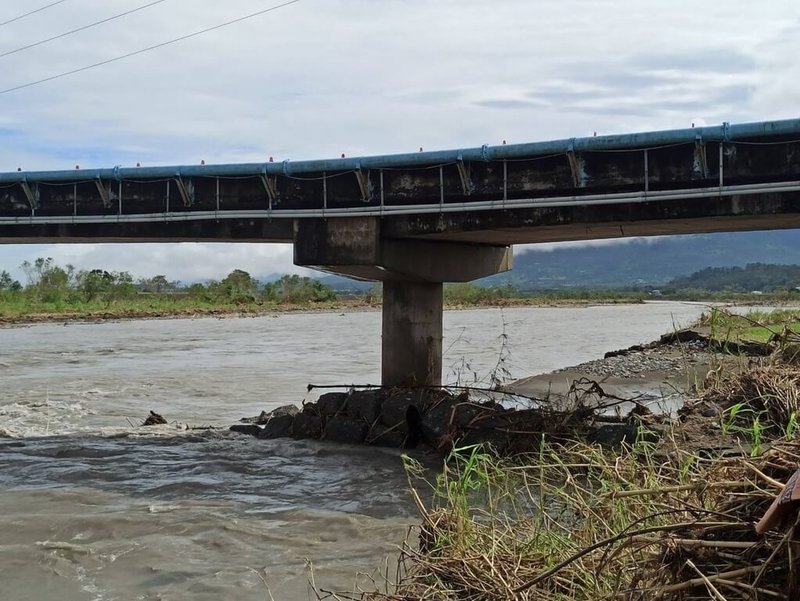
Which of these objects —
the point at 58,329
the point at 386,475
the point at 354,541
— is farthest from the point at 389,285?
the point at 58,329

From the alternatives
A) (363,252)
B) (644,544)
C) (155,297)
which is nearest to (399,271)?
(363,252)

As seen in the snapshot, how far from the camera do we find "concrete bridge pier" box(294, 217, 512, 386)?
18.6 meters

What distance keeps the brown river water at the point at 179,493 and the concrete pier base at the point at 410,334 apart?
4212 mm

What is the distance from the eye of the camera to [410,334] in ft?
66.4

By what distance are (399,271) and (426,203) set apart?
1.90 metres

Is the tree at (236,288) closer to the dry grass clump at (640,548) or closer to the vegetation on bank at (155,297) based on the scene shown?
the vegetation on bank at (155,297)

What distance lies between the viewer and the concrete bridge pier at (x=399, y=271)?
18641 mm

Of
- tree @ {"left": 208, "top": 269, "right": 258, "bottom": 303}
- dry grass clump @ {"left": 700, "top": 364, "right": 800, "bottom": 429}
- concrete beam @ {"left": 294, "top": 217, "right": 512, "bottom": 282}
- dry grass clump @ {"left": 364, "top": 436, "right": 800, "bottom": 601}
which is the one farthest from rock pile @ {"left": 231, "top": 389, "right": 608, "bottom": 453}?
tree @ {"left": 208, "top": 269, "right": 258, "bottom": 303}

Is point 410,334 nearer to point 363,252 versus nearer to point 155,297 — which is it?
point 363,252

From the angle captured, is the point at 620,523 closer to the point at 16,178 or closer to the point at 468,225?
the point at 468,225

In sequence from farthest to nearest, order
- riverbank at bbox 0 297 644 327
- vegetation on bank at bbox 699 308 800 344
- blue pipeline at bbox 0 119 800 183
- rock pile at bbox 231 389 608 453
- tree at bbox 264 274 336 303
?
tree at bbox 264 274 336 303
riverbank at bbox 0 297 644 327
blue pipeline at bbox 0 119 800 183
rock pile at bbox 231 389 608 453
vegetation on bank at bbox 699 308 800 344

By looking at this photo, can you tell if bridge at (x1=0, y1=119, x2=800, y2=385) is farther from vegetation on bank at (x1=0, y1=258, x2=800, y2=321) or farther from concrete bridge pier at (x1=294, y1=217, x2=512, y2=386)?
vegetation on bank at (x1=0, y1=258, x2=800, y2=321)

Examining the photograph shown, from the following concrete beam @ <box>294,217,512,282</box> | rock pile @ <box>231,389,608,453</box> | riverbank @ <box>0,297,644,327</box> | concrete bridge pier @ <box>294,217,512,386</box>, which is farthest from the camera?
riverbank @ <box>0,297,644,327</box>

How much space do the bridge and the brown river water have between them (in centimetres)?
487
